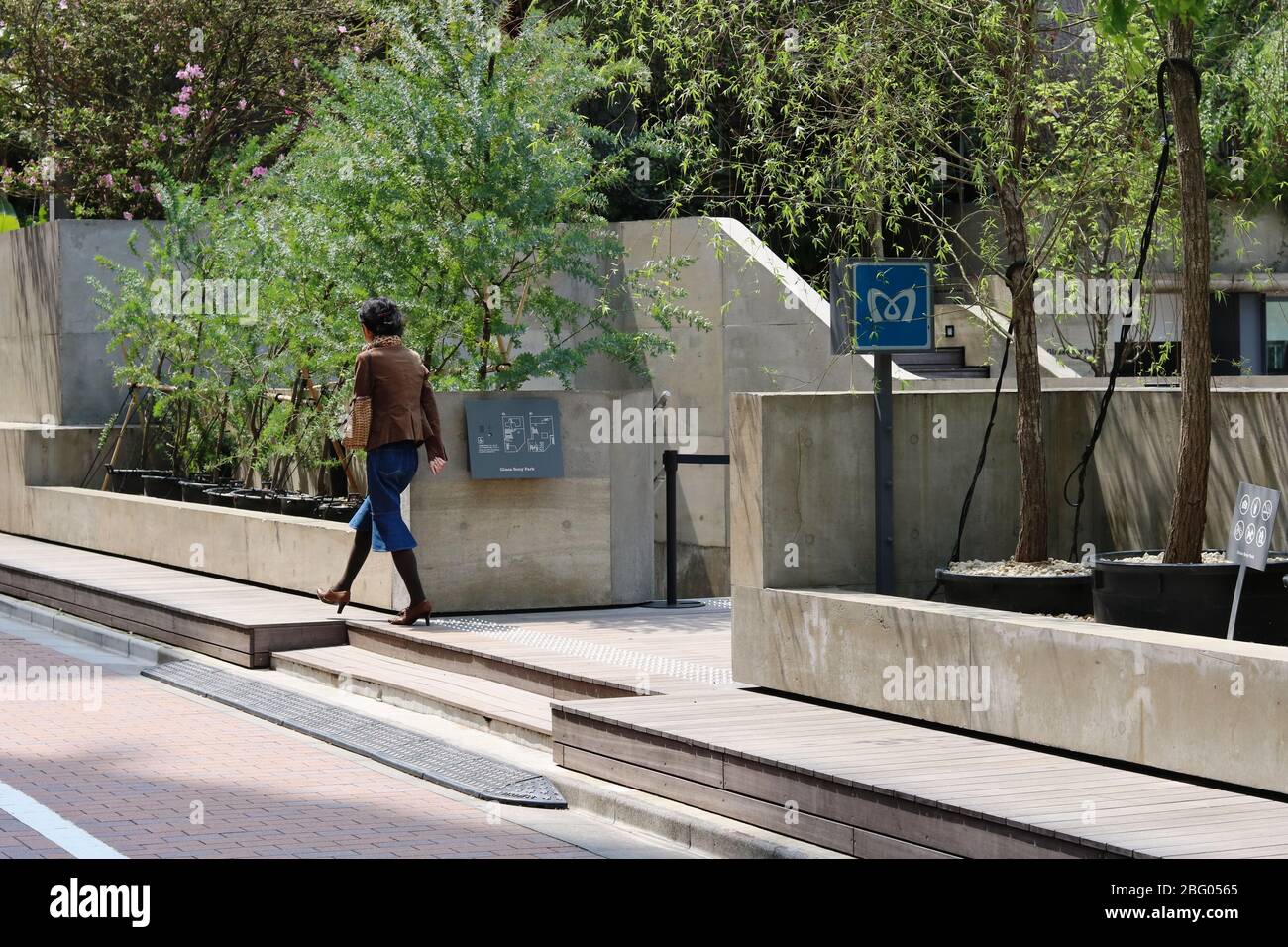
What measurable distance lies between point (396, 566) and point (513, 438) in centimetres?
141

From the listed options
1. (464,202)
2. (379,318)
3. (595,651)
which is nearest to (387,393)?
(379,318)

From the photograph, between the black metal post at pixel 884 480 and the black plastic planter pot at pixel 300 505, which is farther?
the black plastic planter pot at pixel 300 505

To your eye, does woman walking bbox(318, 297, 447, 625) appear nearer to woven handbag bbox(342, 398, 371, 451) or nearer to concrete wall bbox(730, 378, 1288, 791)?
woven handbag bbox(342, 398, 371, 451)

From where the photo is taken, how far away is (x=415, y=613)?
12.0 meters

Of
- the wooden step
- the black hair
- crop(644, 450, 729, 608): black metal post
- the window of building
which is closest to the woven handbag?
the black hair

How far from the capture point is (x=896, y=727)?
27.1ft

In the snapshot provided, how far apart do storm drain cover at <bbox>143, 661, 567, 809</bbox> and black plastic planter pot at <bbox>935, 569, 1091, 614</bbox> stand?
238 cm

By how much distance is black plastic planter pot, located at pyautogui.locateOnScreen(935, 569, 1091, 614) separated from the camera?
29.4ft

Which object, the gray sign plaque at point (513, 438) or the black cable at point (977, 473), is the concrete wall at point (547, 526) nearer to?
the gray sign plaque at point (513, 438)

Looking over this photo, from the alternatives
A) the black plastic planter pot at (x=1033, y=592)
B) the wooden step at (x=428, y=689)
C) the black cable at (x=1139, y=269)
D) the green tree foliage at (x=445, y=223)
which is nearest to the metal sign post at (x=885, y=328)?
the black plastic planter pot at (x=1033, y=592)

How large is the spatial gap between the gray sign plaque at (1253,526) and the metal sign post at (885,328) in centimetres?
212

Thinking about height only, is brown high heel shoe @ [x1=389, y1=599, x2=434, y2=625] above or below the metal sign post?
below

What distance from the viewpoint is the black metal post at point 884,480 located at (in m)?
9.57

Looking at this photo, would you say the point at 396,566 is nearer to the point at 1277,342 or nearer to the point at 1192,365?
the point at 1192,365
